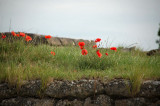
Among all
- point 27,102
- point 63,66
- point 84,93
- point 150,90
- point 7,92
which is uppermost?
point 63,66

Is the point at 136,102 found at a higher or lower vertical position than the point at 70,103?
higher

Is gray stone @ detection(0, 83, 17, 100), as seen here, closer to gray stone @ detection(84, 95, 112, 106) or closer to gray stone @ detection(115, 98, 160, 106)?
gray stone @ detection(84, 95, 112, 106)

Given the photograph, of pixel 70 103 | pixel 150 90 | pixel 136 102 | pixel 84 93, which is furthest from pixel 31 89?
pixel 150 90

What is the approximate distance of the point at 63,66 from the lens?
340cm

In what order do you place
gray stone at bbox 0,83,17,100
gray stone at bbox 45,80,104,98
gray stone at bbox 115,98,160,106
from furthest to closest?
1. gray stone at bbox 0,83,17,100
2. gray stone at bbox 45,80,104,98
3. gray stone at bbox 115,98,160,106

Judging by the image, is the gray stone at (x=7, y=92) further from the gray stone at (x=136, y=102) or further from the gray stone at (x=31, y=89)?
the gray stone at (x=136, y=102)

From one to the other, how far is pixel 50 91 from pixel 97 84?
782 millimetres

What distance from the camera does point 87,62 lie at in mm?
3672

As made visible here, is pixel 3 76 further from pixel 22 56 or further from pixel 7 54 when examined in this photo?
pixel 7 54

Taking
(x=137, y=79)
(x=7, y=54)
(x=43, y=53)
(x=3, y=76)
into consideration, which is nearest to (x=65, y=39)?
(x=43, y=53)

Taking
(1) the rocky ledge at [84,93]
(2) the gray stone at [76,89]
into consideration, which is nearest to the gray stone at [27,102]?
(1) the rocky ledge at [84,93]

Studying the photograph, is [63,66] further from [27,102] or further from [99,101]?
[99,101]

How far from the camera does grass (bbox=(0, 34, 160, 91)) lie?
8.80 ft

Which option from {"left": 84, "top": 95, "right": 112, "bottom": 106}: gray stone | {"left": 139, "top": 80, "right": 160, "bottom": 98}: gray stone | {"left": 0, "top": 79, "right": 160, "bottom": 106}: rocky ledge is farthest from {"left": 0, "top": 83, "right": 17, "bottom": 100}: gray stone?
{"left": 139, "top": 80, "right": 160, "bottom": 98}: gray stone
